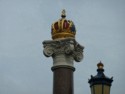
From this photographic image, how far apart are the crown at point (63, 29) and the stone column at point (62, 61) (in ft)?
1.39

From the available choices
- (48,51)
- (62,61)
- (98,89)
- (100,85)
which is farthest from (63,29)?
(98,89)

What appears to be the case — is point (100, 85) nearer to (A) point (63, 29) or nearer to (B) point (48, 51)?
(B) point (48, 51)

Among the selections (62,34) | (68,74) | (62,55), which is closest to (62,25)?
(62,34)

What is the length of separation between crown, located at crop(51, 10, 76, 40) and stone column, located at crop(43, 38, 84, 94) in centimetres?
42

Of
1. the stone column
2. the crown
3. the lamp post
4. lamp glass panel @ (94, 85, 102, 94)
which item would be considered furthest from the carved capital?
lamp glass panel @ (94, 85, 102, 94)

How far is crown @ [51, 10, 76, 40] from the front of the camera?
15.4 meters

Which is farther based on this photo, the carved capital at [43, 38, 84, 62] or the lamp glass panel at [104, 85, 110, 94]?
the carved capital at [43, 38, 84, 62]

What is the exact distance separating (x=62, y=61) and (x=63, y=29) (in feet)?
5.55

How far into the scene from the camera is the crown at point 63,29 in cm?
1541

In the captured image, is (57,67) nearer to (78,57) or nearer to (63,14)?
(78,57)

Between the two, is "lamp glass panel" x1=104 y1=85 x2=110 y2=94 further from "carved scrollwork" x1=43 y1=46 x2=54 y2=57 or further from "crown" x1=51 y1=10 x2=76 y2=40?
"crown" x1=51 y1=10 x2=76 y2=40

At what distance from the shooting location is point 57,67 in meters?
14.9

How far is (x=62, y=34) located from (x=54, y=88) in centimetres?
280

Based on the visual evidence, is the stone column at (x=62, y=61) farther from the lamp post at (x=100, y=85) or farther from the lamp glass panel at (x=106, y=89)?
the lamp glass panel at (x=106, y=89)
